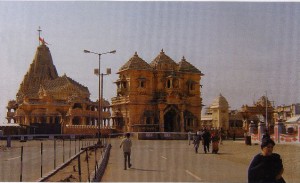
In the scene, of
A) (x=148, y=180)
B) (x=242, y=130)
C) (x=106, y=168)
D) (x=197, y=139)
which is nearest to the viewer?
(x=148, y=180)

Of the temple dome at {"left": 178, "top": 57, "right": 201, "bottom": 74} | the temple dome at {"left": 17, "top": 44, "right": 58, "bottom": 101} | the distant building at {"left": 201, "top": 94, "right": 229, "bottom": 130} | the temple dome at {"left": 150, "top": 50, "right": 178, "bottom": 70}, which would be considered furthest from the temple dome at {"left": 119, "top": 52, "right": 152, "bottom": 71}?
the temple dome at {"left": 17, "top": 44, "right": 58, "bottom": 101}

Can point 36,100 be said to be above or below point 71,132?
above

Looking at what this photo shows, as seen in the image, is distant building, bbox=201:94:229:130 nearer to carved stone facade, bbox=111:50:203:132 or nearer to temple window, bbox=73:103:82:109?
carved stone facade, bbox=111:50:203:132

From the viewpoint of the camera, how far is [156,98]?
202ft

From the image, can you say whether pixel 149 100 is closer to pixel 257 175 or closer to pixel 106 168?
pixel 106 168

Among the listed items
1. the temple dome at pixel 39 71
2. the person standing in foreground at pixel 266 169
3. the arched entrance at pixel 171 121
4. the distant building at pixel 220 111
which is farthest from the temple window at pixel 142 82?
the person standing in foreground at pixel 266 169

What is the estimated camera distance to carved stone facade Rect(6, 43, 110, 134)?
6681 centimetres

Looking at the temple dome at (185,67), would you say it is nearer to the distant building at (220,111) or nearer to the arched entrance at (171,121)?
the arched entrance at (171,121)

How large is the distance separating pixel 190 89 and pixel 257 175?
56491mm

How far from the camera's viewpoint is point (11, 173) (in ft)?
52.4

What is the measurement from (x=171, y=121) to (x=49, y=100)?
16963 mm

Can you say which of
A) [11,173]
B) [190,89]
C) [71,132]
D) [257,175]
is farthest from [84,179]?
[190,89]

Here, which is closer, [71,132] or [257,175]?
[257,175]

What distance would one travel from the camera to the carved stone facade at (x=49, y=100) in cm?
6681
